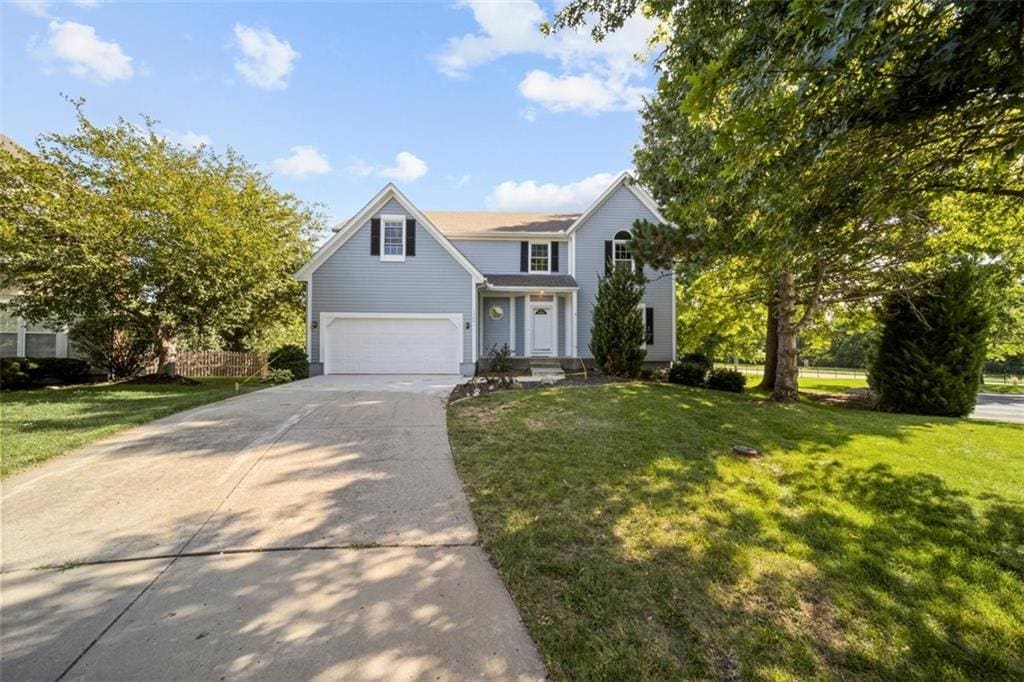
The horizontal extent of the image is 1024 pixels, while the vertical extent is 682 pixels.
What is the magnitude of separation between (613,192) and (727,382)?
8307 millimetres

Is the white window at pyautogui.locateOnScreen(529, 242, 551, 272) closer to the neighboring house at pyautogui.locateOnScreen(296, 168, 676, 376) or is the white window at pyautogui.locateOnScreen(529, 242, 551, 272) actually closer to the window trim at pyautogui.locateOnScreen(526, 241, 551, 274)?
the window trim at pyautogui.locateOnScreen(526, 241, 551, 274)

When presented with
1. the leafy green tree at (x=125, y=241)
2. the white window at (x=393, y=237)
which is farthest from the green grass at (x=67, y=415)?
the white window at (x=393, y=237)

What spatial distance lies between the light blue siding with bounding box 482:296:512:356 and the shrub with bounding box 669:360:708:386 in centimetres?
616

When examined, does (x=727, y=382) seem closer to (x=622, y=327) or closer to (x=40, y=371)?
(x=622, y=327)

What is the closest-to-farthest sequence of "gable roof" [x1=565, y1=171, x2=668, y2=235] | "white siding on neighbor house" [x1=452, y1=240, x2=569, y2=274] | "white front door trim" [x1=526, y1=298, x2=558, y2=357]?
"gable roof" [x1=565, y1=171, x2=668, y2=235] < "white front door trim" [x1=526, y1=298, x2=558, y2=357] < "white siding on neighbor house" [x1=452, y1=240, x2=569, y2=274]

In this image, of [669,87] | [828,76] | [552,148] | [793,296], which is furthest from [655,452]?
[552,148]

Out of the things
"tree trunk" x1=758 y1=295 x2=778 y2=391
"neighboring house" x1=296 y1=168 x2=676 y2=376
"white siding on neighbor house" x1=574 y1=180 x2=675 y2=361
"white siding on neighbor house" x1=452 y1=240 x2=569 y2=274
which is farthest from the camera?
"white siding on neighbor house" x1=452 y1=240 x2=569 y2=274

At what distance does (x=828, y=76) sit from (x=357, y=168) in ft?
44.8

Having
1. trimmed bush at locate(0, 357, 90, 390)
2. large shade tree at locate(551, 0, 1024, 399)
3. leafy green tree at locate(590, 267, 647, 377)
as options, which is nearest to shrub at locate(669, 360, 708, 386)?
leafy green tree at locate(590, 267, 647, 377)

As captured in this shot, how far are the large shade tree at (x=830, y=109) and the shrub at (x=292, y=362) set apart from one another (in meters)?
12.0

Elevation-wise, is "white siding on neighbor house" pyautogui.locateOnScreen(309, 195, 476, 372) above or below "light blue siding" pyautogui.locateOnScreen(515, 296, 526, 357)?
above

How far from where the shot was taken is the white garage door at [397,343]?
14766 millimetres

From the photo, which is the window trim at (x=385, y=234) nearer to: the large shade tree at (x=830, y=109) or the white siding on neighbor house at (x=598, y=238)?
the white siding on neighbor house at (x=598, y=238)

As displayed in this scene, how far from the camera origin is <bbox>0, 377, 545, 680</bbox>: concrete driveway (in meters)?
2.24
